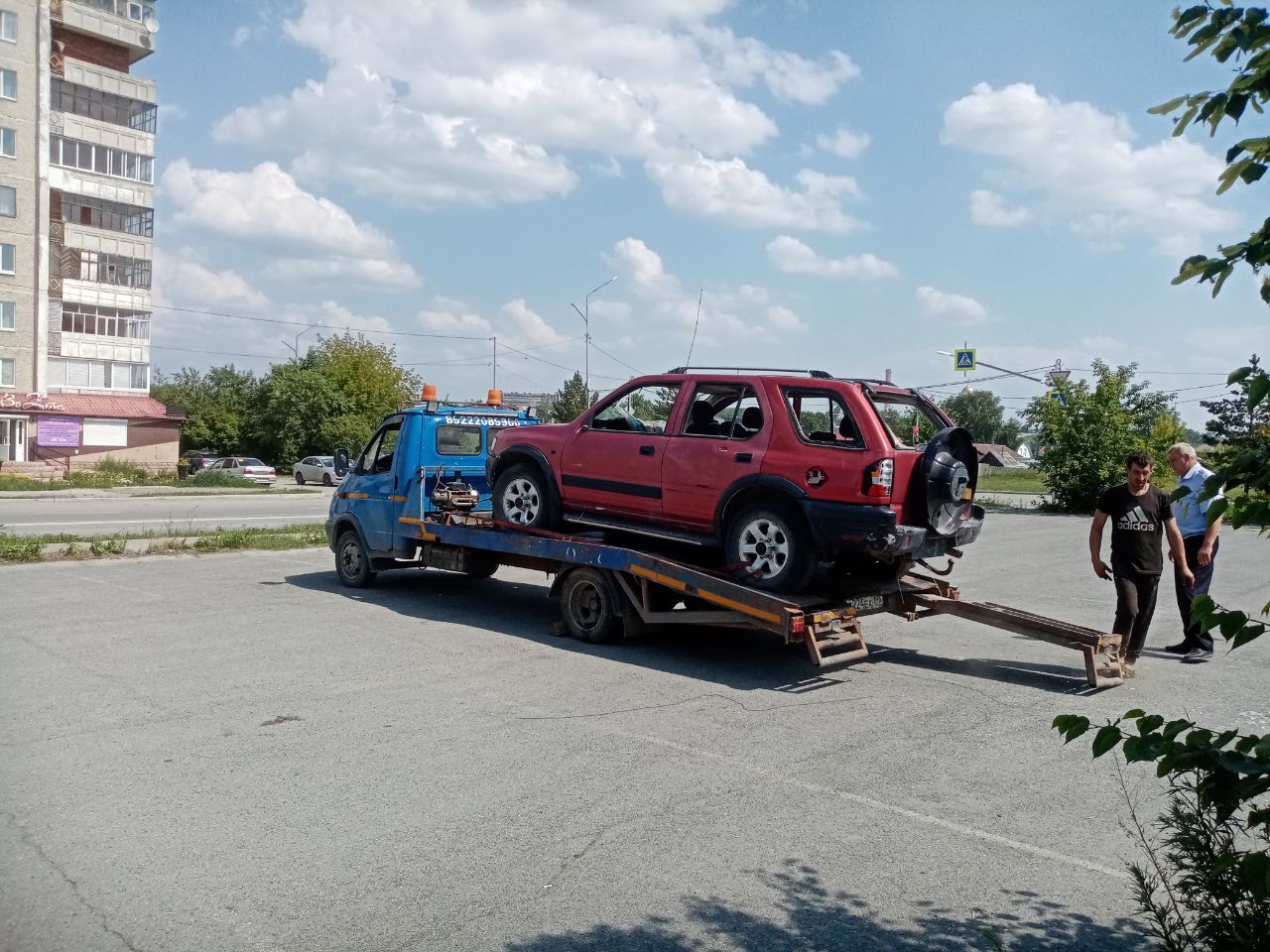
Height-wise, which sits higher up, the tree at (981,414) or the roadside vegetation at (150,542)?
the tree at (981,414)

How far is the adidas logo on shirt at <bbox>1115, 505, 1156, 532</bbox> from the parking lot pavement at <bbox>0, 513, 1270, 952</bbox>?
4.04 feet

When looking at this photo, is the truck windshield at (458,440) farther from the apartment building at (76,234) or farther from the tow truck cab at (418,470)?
the apartment building at (76,234)

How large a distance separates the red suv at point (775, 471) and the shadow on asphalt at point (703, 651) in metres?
0.81

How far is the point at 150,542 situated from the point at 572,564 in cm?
1105

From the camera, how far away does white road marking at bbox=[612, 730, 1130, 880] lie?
4.91m

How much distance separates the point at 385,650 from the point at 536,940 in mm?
5616

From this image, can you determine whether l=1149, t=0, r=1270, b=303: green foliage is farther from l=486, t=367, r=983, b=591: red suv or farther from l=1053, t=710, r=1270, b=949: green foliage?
l=486, t=367, r=983, b=591: red suv

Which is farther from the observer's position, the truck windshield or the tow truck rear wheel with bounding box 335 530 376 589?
the tow truck rear wheel with bounding box 335 530 376 589

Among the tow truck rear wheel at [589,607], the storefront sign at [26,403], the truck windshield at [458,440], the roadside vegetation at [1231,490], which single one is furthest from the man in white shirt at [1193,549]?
the storefront sign at [26,403]

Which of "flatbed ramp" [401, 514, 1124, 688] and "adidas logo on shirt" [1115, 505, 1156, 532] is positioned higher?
"adidas logo on shirt" [1115, 505, 1156, 532]

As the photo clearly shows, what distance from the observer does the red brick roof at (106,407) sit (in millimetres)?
48969

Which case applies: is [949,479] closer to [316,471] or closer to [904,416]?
[904,416]

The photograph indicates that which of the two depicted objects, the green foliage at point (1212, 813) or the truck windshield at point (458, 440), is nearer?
the green foliage at point (1212, 813)

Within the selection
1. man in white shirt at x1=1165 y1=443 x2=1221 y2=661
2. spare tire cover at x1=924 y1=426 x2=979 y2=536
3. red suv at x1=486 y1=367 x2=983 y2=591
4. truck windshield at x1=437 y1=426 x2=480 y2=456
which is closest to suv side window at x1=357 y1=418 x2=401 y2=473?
truck windshield at x1=437 y1=426 x2=480 y2=456
